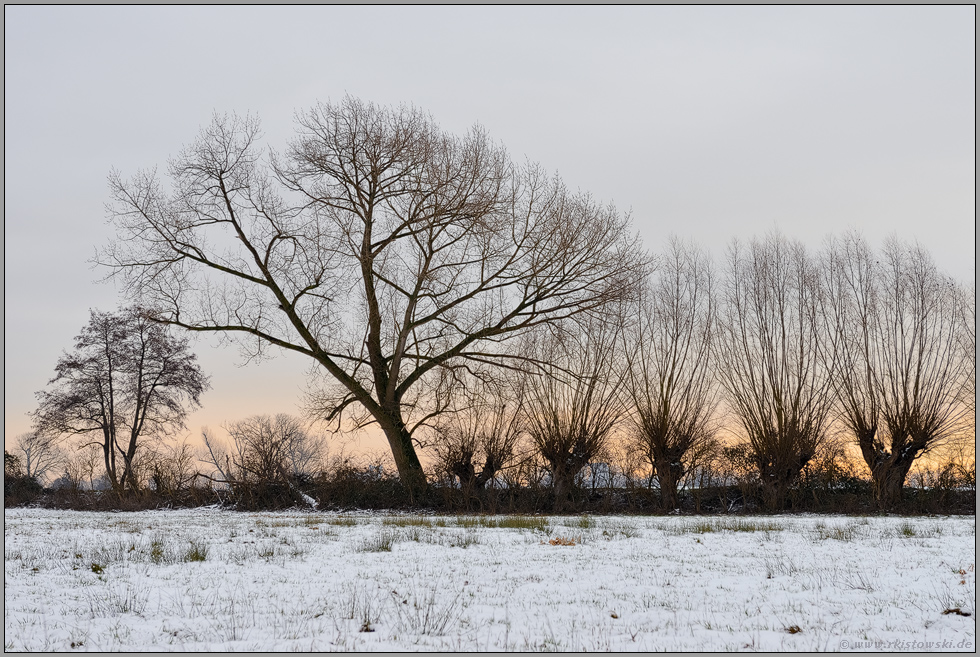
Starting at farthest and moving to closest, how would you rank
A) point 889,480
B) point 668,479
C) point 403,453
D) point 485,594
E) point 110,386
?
1. point 110,386
2. point 403,453
3. point 668,479
4. point 889,480
5. point 485,594

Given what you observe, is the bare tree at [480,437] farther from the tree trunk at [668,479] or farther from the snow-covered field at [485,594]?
the snow-covered field at [485,594]

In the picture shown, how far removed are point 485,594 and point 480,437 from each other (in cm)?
1581

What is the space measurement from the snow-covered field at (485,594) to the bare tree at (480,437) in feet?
39.4

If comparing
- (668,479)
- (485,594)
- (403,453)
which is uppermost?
(403,453)

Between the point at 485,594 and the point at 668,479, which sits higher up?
the point at 485,594

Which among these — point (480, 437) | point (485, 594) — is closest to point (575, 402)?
point (480, 437)

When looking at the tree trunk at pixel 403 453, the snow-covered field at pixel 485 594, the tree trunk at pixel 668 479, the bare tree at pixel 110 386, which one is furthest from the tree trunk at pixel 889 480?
the bare tree at pixel 110 386

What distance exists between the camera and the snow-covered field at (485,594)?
4727mm

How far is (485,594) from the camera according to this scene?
5914mm

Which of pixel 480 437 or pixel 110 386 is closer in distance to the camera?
pixel 480 437

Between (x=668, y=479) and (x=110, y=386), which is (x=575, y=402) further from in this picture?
(x=110, y=386)

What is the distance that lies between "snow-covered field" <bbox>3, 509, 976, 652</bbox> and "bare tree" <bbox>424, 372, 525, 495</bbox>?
12.0 meters

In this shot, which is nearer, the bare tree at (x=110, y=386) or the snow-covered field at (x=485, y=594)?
the snow-covered field at (x=485, y=594)

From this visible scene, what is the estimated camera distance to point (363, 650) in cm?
450
